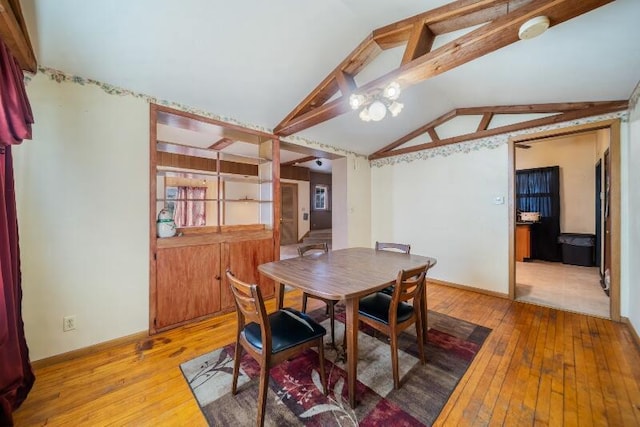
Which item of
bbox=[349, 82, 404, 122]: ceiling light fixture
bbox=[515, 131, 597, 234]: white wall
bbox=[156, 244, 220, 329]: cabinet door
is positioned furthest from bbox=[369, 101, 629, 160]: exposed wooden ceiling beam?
bbox=[156, 244, 220, 329]: cabinet door

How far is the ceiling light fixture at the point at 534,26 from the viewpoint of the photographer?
1353 mm

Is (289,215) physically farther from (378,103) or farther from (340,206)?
(378,103)

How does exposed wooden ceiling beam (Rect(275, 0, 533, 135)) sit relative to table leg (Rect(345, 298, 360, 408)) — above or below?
above

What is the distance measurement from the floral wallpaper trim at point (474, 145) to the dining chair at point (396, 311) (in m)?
2.57

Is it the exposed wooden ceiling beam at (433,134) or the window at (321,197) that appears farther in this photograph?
the window at (321,197)

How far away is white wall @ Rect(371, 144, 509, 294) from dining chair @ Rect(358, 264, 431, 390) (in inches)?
88.0

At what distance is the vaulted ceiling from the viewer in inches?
64.6

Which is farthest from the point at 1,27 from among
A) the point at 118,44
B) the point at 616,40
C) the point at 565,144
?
the point at 565,144

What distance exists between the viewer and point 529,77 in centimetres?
238

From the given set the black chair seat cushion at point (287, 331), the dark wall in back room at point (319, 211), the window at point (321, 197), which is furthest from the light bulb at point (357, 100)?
the window at point (321, 197)

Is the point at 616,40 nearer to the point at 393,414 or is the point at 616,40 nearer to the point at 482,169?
the point at 482,169

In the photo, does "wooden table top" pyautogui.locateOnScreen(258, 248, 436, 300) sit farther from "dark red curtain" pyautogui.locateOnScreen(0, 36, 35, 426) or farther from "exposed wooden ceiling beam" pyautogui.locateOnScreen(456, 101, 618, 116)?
"exposed wooden ceiling beam" pyautogui.locateOnScreen(456, 101, 618, 116)

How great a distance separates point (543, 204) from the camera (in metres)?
5.46

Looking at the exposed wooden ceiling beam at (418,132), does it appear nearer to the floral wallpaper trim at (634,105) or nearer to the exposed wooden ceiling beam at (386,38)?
the floral wallpaper trim at (634,105)
